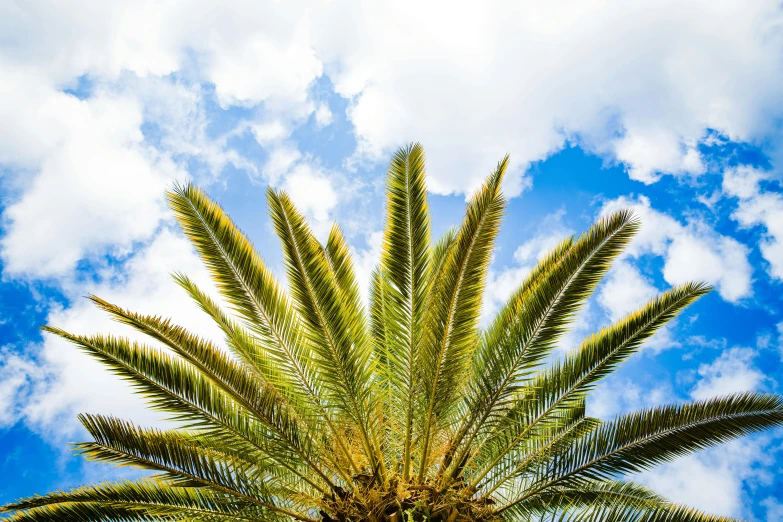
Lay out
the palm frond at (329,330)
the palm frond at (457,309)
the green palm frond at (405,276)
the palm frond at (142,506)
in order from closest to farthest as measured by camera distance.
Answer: the palm frond at (142,506) → the palm frond at (457,309) → the palm frond at (329,330) → the green palm frond at (405,276)

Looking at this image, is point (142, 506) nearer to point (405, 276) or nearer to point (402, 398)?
point (402, 398)

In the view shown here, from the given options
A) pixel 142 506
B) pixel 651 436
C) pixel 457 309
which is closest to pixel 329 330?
pixel 457 309

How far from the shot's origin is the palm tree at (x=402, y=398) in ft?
21.3

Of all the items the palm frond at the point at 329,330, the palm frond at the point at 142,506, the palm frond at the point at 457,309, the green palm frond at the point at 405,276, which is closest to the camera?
the palm frond at the point at 142,506

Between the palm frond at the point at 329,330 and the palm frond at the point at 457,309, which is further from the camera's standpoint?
the palm frond at the point at 329,330

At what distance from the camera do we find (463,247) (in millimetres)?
6812

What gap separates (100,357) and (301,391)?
230 centimetres

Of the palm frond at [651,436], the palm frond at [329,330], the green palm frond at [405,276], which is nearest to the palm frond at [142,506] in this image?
the palm frond at [329,330]

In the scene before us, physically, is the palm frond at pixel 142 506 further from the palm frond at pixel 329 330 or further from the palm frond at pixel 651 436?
the palm frond at pixel 651 436

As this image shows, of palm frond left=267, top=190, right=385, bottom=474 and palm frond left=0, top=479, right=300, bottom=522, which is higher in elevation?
palm frond left=267, top=190, right=385, bottom=474

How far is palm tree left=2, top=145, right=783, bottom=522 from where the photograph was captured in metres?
6.50

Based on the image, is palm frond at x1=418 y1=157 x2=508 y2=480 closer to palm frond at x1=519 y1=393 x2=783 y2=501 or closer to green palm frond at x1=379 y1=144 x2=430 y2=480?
green palm frond at x1=379 y1=144 x2=430 y2=480

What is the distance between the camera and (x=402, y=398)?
23.8 ft

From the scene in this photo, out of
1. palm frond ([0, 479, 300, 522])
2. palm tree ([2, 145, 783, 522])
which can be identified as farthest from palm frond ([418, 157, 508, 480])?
palm frond ([0, 479, 300, 522])
